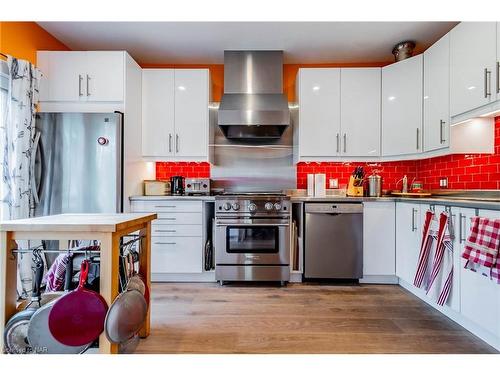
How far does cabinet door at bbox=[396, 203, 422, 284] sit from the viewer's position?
278cm

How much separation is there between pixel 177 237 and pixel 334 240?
1612 millimetres

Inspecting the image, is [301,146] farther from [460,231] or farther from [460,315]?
[460,315]

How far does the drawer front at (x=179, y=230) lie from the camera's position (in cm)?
321

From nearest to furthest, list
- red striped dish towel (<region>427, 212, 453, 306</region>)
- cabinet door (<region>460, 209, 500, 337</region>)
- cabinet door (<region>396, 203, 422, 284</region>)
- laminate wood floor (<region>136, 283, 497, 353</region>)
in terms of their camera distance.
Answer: cabinet door (<region>460, 209, 500, 337</region>), laminate wood floor (<region>136, 283, 497, 353</region>), red striped dish towel (<region>427, 212, 453, 306</region>), cabinet door (<region>396, 203, 422, 284</region>)

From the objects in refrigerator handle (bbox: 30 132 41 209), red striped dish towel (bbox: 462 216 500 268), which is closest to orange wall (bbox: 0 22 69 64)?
refrigerator handle (bbox: 30 132 41 209)

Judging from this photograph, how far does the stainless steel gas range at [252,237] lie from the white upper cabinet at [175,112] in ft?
2.63

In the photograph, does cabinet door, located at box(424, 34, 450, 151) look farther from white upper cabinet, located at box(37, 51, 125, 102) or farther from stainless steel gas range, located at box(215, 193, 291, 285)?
white upper cabinet, located at box(37, 51, 125, 102)

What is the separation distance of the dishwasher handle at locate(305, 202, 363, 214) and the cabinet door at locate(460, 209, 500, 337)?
1.13 meters

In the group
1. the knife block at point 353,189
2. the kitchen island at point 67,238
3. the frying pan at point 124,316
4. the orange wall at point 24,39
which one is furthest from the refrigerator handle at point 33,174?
the knife block at point 353,189

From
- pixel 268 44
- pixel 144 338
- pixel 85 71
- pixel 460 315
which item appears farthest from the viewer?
pixel 268 44
